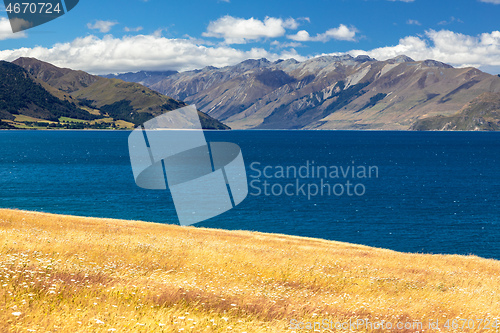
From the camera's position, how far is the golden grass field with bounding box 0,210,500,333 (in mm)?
9430

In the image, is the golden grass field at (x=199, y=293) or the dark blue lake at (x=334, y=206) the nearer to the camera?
the golden grass field at (x=199, y=293)

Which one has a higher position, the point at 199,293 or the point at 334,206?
the point at 199,293

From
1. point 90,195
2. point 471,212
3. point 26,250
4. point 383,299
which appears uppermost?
point 26,250

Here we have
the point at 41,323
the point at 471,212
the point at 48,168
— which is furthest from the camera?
the point at 48,168

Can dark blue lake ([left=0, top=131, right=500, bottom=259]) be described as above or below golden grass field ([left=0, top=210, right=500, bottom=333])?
below

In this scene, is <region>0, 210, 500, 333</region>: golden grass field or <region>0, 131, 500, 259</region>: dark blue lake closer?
<region>0, 210, 500, 333</region>: golden grass field

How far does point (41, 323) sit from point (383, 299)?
11.6m

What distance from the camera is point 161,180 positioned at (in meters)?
106

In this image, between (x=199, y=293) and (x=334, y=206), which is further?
(x=334, y=206)

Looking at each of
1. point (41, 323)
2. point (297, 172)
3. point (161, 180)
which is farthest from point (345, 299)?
point (297, 172)

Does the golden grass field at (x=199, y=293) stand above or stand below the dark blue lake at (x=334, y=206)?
above

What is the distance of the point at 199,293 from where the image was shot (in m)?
12.5

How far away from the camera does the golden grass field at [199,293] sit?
943cm

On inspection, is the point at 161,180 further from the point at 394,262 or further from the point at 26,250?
the point at 26,250
